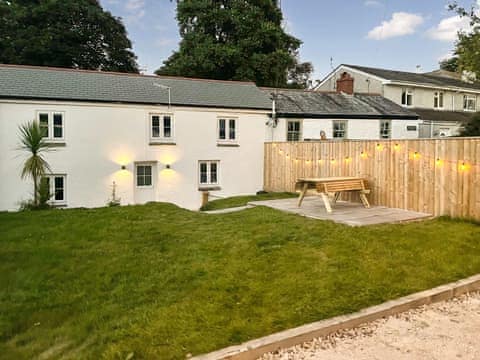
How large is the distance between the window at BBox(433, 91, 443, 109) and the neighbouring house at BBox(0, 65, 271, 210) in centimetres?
1518

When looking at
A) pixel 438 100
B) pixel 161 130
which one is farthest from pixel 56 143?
pixel 438 100

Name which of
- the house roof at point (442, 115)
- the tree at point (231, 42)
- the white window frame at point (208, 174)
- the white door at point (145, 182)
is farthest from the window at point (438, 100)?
the white door at point (145, 182)

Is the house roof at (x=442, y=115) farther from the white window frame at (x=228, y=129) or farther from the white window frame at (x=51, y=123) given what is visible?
the white window frame at (x=51, y=123)

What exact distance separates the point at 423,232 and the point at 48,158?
1255cm

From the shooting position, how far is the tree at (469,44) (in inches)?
506

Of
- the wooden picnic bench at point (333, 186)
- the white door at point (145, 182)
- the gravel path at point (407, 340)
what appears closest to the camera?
the gravel path at point (407, 340)

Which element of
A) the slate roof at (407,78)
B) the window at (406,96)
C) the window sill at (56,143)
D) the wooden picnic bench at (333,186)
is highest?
the slate roof at (407,78)

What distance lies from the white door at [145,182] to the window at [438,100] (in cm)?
2096

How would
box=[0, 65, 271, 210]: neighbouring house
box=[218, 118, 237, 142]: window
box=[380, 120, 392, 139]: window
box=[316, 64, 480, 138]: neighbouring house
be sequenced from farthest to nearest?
box=[316, 64, 480, 138]: neighbouring house → box=[380, 120, 392, 139]: window → box=[218, 118, 237, 142]: window → box=[0, 65, 271, 210]: neighbouring house

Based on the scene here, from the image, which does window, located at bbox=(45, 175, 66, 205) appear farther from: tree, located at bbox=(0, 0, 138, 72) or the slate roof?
the slate roof

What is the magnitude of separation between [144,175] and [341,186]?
9.27 meters

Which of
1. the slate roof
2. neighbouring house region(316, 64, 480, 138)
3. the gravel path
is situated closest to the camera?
the gravel path

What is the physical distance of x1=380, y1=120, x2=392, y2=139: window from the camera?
2122 centimetres

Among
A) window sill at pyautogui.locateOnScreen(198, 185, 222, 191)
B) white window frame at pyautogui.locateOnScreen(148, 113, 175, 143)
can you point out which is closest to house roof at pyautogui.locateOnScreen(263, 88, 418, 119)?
window sill at pyautogui.locateOnScreen(198, 185, 222, 191)
